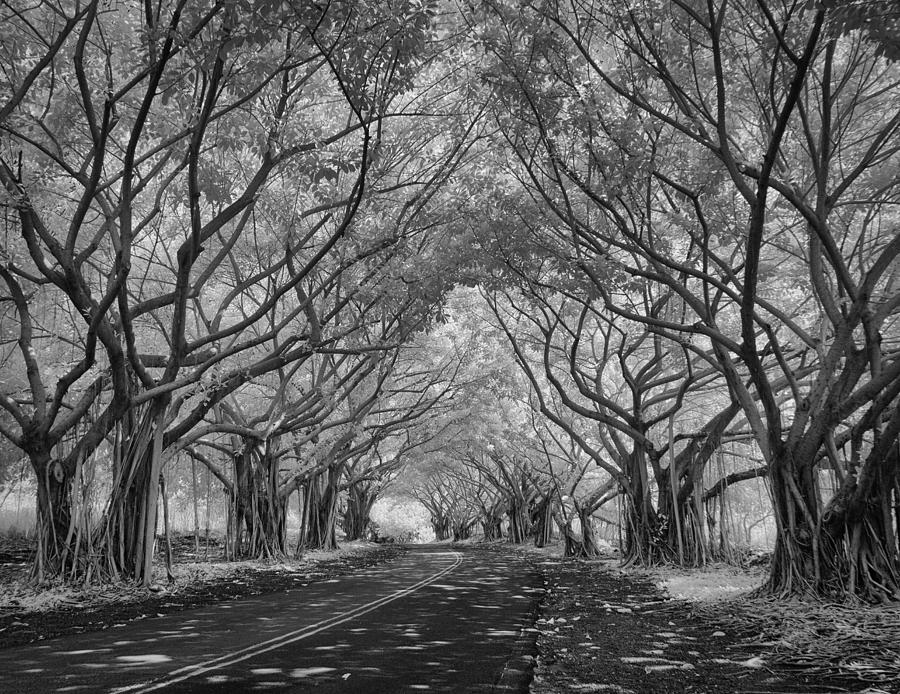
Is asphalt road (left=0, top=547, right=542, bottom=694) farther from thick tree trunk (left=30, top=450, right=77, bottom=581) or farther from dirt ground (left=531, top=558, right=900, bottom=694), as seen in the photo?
thick tree trunk (left=30, top=450, right=77, bottom=581)

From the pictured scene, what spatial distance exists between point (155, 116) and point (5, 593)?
6.02 metres

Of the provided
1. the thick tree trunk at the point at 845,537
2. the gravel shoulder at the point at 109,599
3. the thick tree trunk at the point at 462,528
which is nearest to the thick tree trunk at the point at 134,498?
the gravel shoulder at the point at 109,599

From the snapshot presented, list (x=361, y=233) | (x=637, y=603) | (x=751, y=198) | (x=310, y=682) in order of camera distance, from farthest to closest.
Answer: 1. (x=361, y=233)
2. (x=637, y=603)
3. (x=751, y=198)
4. (x=310, y=682)

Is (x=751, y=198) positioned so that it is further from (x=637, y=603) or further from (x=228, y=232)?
(x=228, y=232)

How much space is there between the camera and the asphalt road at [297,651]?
373 centimetres

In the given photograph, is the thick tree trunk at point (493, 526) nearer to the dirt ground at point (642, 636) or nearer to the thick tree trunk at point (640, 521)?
the thick tree trunk at point (640, 521)

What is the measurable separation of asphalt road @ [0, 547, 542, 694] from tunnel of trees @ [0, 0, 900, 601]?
10.0 ft

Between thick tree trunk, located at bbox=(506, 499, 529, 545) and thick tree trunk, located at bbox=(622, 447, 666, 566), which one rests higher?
thick tree trunk, located at bbox=(622, 447, 666, 566)

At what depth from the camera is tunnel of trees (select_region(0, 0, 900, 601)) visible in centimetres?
582

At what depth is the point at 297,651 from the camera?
4.66 metres

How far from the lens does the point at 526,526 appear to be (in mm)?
30156

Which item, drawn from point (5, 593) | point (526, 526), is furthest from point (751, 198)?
point (526, 526)

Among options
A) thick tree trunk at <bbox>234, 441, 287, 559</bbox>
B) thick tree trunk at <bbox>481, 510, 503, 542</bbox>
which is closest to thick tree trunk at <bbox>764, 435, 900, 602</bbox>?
thick tree trunk at <bbox>234, 441, 287, 559</bbox>

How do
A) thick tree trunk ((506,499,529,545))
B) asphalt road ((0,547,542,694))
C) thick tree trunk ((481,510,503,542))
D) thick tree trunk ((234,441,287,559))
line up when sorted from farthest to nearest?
thick tree trunk ((481,510,503,542)) < thick tree trunk ((506,499,529,545)) < thick tree trunk ((234,441,287,559)) < asphalt road ((0,547,542,694))
